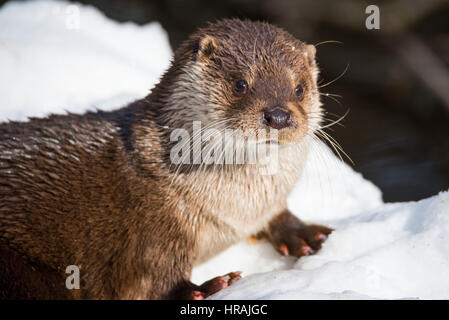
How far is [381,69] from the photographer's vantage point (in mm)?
7164

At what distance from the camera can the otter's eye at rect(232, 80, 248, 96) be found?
9.53 ft

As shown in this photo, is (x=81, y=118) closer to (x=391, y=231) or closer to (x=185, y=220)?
(x=185, y=220)

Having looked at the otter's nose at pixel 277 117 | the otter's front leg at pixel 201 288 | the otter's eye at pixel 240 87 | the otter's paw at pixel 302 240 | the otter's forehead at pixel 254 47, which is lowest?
the otter's front leg at pixel 201 288

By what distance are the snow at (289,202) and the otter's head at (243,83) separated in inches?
15.7

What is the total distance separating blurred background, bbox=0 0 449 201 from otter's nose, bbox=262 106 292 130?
3113mm

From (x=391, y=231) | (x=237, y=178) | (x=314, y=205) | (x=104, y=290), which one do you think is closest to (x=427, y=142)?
(x=314, y=205)

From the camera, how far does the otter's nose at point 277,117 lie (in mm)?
2736

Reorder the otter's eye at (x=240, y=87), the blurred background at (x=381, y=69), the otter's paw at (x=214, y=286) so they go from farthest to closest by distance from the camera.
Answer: the blurred background at (x=381, y=69)
the otter's paw at (x=214, y=286)
the otter's eye at (x=240, y=87)

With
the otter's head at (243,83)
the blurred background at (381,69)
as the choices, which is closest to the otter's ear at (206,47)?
the otter's head at (243,83)

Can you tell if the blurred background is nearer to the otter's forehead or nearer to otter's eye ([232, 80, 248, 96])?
the otter's forehead

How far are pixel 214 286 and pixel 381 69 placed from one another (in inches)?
190

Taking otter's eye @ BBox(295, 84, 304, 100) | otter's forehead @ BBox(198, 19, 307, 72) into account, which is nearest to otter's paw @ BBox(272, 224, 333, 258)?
otter's eye @ BBox(295, 84, 304, 100)

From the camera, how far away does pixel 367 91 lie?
23.2 feet

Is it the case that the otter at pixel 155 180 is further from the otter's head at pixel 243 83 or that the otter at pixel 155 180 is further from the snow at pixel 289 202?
the snow at pixel 289 202
